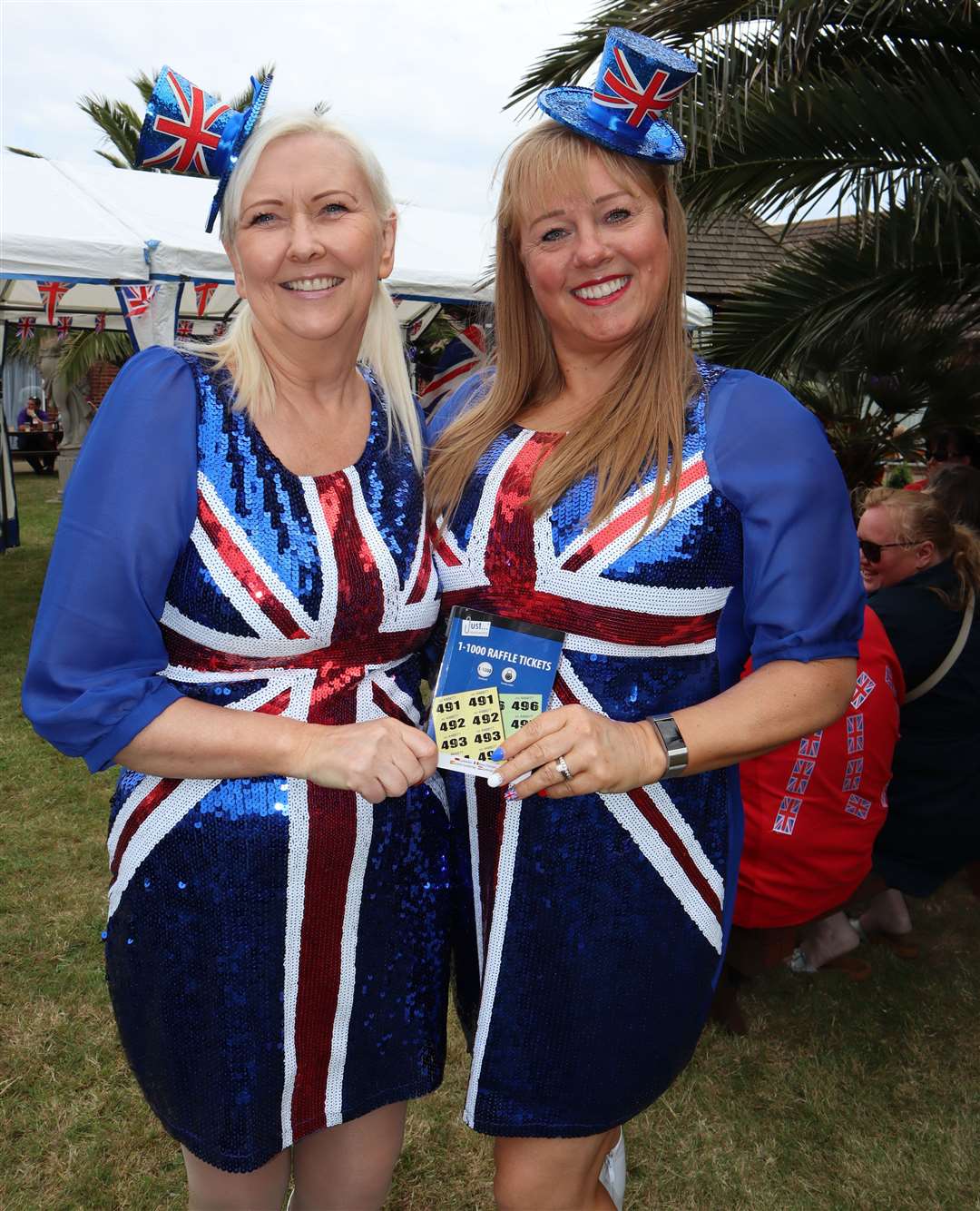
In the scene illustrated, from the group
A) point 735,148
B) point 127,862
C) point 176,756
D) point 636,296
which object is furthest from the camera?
point 735,148

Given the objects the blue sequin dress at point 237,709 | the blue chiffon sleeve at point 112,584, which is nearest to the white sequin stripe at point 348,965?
the blue sequin dress at point 237,709

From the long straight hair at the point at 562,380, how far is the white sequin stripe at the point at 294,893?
0.40 metres

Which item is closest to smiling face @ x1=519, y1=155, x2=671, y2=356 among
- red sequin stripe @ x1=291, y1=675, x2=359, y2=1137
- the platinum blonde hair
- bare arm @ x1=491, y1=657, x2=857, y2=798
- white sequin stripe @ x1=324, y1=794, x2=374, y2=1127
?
the platinum blonde hair

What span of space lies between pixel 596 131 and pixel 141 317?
5.93 m

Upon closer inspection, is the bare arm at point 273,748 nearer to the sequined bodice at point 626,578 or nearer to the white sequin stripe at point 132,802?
the white sequin stripe at point 132,802

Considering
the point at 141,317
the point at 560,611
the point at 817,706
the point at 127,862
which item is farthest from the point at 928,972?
the point at 141,317

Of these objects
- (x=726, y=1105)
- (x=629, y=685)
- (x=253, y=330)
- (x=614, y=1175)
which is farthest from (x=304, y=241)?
(x=726, y=1105)

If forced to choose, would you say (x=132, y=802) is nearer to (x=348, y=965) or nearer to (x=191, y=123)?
(x=348, y=965)

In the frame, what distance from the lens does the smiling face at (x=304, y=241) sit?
5.28 feet

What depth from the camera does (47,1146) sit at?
2842mm

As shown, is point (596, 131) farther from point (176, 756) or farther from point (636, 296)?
point (176, 756)

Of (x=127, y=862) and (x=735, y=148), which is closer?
(x=127, y=862)

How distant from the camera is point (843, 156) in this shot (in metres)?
4.78

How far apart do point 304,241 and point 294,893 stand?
98 cm
